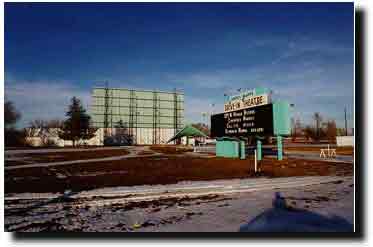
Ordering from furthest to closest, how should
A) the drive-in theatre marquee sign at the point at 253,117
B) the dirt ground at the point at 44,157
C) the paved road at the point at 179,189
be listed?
1. the dirt ground at the point at 44,157
2. the drive-in theatre marquee sign at the point at 253,117
3. the paved road at the point at 179,189

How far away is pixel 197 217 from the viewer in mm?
5594

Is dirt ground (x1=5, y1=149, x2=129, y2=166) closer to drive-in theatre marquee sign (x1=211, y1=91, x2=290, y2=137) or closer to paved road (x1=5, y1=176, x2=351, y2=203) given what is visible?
drive-in theatre marquee sign (x1=211, y1=91, x2=290, y2=137)

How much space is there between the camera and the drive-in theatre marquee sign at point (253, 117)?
15.1 metres

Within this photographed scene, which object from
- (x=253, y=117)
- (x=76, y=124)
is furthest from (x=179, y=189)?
(x=76, y=124)

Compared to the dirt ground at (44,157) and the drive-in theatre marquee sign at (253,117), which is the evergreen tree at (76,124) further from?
the drive-in theatre marquee sign at (253,117)

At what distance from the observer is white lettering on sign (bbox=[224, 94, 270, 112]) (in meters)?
16.0

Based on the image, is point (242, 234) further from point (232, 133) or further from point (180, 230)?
point (232, 133)

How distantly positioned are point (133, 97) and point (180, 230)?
62174 millimetres

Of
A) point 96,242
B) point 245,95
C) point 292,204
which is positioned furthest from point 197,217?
point 245,95

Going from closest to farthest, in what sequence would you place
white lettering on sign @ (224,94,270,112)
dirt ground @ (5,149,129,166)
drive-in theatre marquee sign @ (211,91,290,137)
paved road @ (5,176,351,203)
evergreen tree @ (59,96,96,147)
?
paved road @ (5,176,351,203) < drive-in theatre marquee sign @ (211,91,290,137) < white lettering on sign @ (224,94,270,112) < dirt ground @ (5,149,129,166) < evergreen tree @ (59,96,96,147)

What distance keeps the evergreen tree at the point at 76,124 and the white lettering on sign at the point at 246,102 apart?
148ft

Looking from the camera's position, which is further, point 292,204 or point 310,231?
point 292,204

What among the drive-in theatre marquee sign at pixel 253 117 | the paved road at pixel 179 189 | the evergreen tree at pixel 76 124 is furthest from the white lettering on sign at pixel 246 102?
the evergreen tree at pixel 76 124

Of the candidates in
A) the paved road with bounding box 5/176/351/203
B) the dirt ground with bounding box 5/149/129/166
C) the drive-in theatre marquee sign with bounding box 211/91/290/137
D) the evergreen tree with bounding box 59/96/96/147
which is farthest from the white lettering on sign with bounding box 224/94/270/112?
the evergreen tree with bounding box 59/96/96/147
